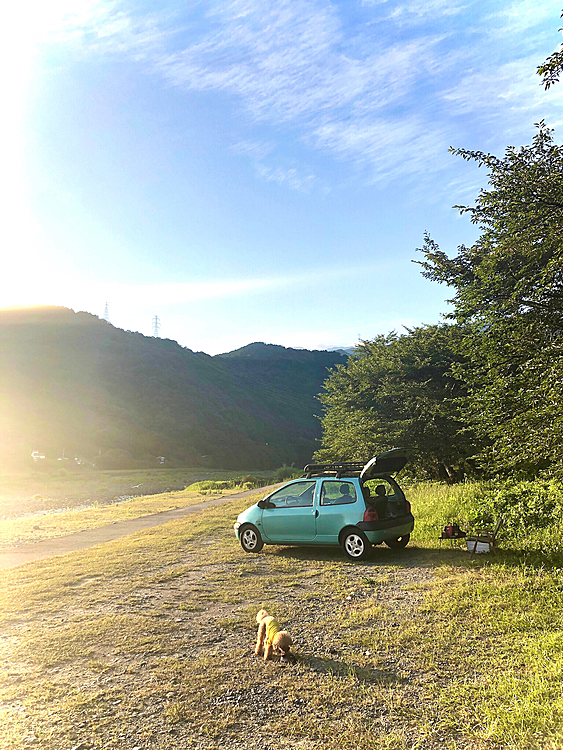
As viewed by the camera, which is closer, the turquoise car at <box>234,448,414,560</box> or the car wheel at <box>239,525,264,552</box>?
the turquoise car at <box>234,448,414,560</box>

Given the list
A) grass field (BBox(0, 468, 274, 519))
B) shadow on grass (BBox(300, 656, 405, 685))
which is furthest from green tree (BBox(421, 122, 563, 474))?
grass field (BBox(0, 468, 274, 519))

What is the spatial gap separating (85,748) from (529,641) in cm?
402

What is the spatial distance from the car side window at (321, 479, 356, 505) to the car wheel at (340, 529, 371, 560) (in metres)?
0.54

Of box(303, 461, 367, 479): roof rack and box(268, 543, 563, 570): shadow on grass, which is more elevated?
box(303, 461, 367, 479): roof rack

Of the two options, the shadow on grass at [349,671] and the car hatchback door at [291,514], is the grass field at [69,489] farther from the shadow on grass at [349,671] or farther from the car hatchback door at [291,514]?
the shadow on grass at [349,671]

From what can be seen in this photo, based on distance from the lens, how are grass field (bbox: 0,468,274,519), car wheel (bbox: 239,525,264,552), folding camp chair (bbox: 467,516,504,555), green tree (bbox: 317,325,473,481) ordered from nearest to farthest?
folding camp chair (bbox: 467,516,504,555) → car wheel (bbox: 239,525,264,552) → green tree (bbox: 317,325,473,481) → grass field (bbox: 0,468,274,519)

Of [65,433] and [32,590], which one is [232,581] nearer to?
[32,590]

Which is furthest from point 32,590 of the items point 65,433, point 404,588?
point 65,433

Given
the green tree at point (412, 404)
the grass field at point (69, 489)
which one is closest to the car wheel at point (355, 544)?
the green tree at point (412, 404)

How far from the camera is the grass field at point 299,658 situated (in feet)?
12.2

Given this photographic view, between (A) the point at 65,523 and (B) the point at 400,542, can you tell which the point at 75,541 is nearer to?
(A) the point at 65,523

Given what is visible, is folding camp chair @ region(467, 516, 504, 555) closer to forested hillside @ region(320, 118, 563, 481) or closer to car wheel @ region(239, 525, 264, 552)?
forested hillside @ region(320, 118, 563, 481)

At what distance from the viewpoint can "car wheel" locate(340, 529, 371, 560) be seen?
8898 mm

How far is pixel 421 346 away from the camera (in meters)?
→ 20.6
